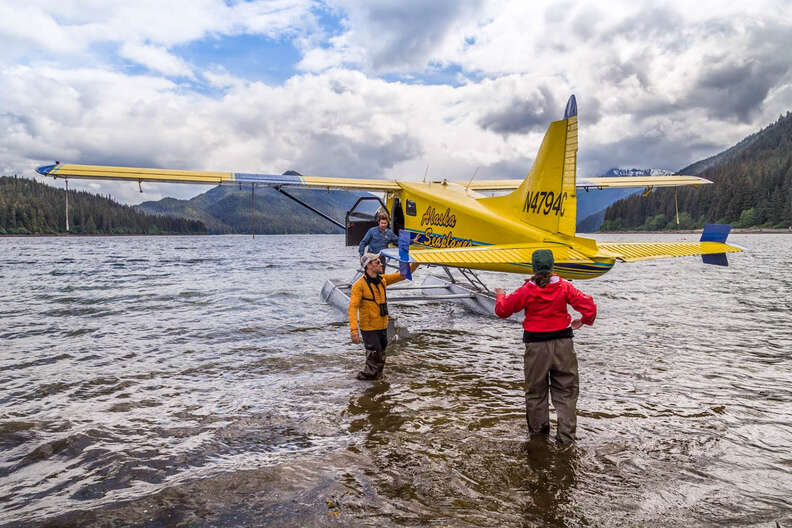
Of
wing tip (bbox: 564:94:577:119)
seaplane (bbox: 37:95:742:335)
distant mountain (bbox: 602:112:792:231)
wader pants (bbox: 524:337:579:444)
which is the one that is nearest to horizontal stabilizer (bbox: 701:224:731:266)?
seaplane (bbox: 37:95:742:335)

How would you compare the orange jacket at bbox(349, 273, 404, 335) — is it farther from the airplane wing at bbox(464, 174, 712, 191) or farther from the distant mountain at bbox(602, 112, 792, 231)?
the distant mountain at bbox(602, 112, 792, 231)

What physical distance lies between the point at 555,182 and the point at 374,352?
4.15 metres

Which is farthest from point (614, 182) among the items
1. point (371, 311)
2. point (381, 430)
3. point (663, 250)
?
point (381, 430)

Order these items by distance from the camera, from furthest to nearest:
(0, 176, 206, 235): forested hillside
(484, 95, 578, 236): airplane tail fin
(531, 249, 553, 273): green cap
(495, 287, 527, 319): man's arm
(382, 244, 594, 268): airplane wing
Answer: (0, 176, 206, 235): forested hillside, (484, 95, 578, 236): airplane tail fin, (382, 244, 594, 268): airplane wing, (495, 287, 527, 319): man's arm, (531, 249, 553, 273): green cap

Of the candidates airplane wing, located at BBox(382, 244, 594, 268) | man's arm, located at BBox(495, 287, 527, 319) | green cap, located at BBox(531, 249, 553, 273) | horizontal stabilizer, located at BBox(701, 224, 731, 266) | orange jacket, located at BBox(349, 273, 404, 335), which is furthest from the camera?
horizontal stabilizer, located at BBox(701, 224, 731, 266)

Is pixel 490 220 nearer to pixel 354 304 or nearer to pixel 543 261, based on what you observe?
pixel 354 304

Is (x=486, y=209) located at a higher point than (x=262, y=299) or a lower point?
higher

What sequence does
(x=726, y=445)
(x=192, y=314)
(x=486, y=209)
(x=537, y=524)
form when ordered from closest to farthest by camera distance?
1. (x=537, y=524)
2. (x=726, y=445)
3. (x=486, y=209)
4. (x=192, y=314)

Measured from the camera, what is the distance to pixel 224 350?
846 cm

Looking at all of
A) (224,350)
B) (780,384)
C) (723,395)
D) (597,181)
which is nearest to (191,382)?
(224,350)

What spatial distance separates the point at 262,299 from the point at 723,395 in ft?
40.8

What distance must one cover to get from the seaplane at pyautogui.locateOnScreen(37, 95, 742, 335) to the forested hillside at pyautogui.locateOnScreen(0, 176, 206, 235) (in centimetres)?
12566

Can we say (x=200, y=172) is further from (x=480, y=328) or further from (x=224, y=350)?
(x=480, y=328)

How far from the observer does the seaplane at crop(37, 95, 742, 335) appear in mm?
6988
